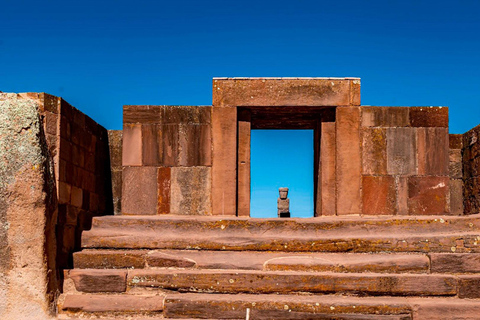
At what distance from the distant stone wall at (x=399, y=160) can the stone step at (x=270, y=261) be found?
189 cm

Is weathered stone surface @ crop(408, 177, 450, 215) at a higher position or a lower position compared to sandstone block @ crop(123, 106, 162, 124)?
lower

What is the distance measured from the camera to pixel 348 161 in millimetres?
7230

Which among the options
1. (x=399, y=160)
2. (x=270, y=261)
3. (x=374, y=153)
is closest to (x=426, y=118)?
(x=399, y=160)

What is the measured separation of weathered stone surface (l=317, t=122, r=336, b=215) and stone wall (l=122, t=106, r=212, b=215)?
65.7 inches

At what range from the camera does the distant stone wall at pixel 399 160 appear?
23.7ft

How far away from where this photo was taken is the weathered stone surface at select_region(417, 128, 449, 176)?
7.25 m

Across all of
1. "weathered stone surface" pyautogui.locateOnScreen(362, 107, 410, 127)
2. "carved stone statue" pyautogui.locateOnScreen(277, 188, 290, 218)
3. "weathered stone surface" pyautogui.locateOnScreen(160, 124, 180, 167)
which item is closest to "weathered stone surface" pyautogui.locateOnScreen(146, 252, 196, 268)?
"weathered stone surface" pyautogui.locateOnScreen(160, 124, 180, 167)

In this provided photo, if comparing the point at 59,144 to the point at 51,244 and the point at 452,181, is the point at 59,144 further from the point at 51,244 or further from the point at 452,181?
the point at 452,181

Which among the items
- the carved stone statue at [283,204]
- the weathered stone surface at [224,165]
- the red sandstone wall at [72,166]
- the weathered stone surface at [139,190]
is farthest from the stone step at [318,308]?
the carved stone statue at [283,204]

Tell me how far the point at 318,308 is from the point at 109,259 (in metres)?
2.31

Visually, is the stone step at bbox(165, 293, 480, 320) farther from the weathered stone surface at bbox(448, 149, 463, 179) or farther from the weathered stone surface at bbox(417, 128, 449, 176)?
the weathered stone surface at bbox(448, 149, 463, 179)

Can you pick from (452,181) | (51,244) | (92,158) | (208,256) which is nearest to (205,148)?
(92,158)

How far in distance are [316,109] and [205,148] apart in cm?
176

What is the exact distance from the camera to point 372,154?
725cm
